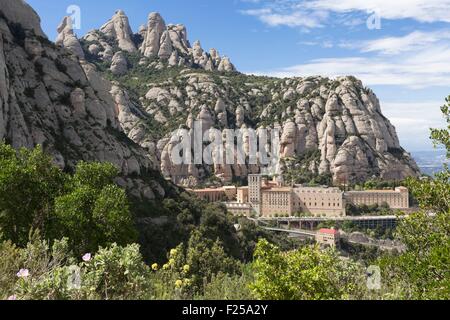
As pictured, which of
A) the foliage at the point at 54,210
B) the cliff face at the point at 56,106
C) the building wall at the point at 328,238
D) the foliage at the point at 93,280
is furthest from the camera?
the building wall at the point at 328,238

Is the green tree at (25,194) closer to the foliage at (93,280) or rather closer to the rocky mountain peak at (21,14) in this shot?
the foliage at (93,280)

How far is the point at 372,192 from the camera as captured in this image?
14650cm

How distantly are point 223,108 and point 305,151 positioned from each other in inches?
1734

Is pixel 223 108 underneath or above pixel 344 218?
above

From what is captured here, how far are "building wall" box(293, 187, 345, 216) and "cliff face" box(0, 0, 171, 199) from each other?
82.9 meters

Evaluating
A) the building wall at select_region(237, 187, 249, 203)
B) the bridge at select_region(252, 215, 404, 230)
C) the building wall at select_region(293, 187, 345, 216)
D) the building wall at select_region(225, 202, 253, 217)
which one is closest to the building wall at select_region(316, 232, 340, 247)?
the bridge at select_region(252, 215, 404, 230)

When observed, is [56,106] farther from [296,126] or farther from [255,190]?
[296,126]

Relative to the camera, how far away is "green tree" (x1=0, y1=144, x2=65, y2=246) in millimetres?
22938

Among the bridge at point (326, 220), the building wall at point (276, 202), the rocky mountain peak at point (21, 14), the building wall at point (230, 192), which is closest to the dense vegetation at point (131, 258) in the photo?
the rocky mountain peak at point (21, 14)

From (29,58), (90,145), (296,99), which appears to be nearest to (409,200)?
(296,99)

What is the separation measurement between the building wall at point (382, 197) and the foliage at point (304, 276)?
140450mm

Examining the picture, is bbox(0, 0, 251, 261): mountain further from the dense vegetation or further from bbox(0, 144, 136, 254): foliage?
the dense vegetation

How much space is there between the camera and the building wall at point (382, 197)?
14425 centimetres
